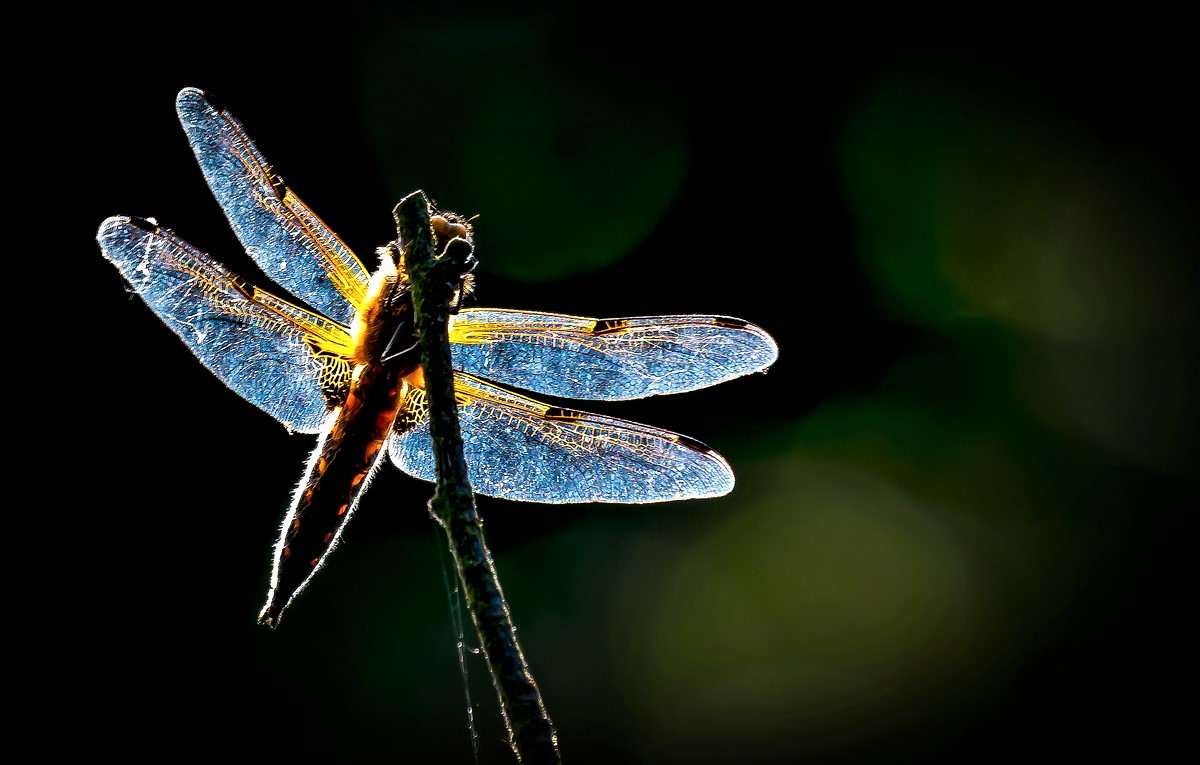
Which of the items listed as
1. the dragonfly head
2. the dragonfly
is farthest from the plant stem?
the dragonfly

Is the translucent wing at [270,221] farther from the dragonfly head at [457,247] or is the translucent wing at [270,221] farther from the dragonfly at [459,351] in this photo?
the dragonfly head at [457,247]

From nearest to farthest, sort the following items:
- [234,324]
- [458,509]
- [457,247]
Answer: [458,509], [457,247], [234,324]

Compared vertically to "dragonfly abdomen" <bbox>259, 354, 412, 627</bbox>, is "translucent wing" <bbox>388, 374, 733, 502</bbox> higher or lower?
higher

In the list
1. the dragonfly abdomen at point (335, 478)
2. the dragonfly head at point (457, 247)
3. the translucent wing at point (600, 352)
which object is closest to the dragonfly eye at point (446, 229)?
the dragonfly head at point (457, 247)

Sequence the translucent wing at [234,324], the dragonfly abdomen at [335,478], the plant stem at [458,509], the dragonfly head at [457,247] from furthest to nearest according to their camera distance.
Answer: the translucent wing at [234,324] → the dragonfly abdomen at [335,478] → the dragonfly head at [457,247] → the plant stem at [458,509]

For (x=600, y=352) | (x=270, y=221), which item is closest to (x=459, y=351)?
(x=600, y=352)

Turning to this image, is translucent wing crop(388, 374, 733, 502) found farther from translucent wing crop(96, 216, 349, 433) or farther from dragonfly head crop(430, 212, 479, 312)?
dragonfly head crop(430, 212, 479, 312)

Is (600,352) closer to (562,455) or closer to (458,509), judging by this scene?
(562,455)
